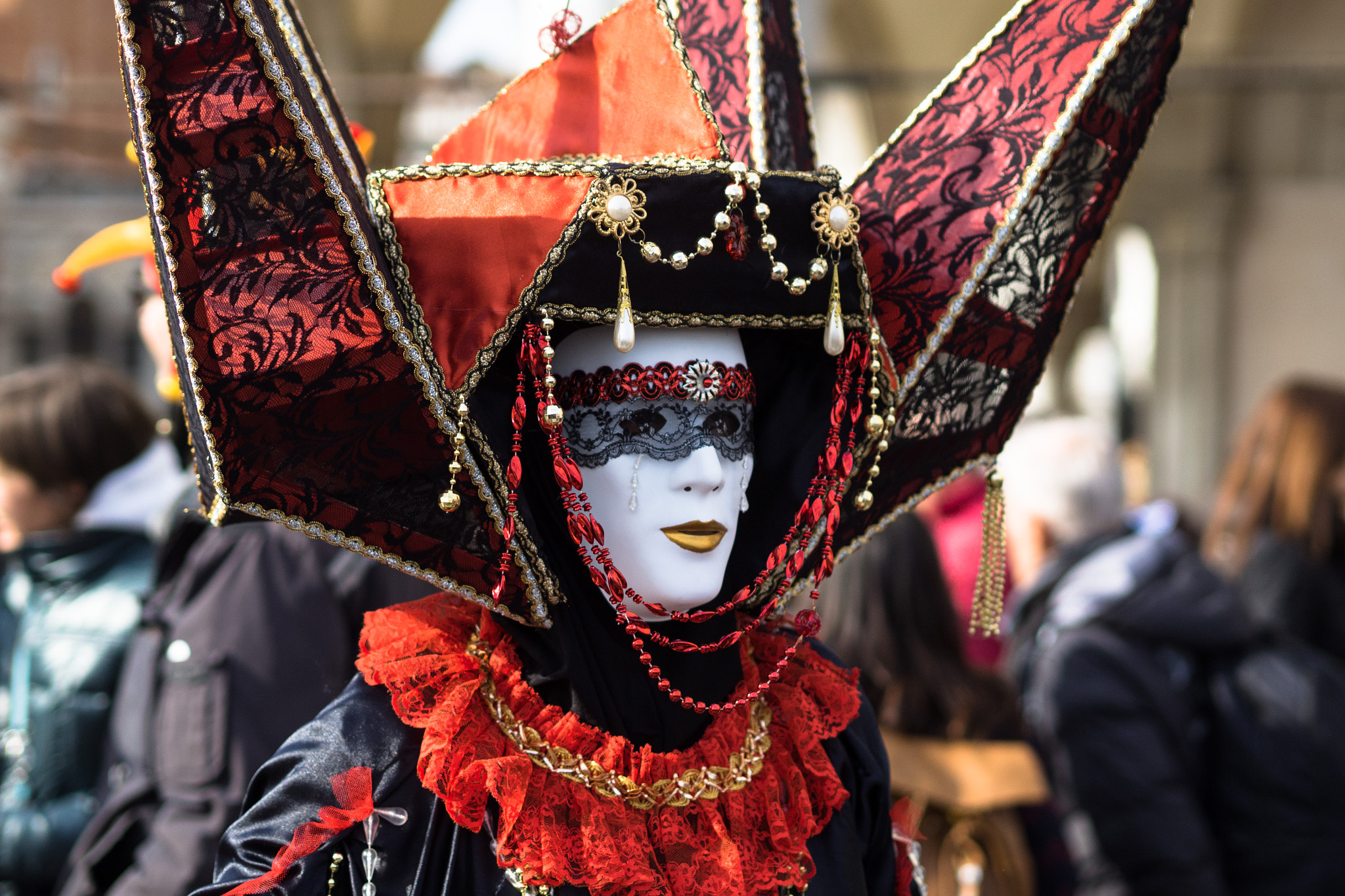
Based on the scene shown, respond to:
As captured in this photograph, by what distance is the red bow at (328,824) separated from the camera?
138cm

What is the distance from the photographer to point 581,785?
1531 mm

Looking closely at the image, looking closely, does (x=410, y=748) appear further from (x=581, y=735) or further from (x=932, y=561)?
(x=932, y=561)

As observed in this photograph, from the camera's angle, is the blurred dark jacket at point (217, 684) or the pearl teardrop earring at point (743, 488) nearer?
the pearl teardrop earring at point (743, 488)

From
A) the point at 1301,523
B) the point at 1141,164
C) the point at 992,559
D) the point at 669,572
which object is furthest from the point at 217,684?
the point at 1141,164

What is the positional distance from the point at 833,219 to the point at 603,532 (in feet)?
1.58

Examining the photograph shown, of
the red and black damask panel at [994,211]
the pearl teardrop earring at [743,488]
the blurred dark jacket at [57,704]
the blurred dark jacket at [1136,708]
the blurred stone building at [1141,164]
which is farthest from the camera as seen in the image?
the blurred stone building at [1141,164]

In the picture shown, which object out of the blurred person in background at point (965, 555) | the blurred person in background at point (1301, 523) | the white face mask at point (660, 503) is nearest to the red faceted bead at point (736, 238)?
the white face mask at point (660, 503)

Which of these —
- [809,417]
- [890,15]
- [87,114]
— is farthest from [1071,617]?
[87,114]

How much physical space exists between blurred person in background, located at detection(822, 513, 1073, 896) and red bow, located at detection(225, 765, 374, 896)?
4.48ft

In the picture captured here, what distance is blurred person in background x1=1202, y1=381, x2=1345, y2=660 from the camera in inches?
146

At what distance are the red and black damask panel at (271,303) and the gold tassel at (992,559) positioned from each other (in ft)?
2.65

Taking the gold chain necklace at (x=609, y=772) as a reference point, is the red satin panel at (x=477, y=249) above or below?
above

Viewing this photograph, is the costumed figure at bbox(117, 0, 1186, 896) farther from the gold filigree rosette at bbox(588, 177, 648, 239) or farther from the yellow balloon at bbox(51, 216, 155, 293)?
the yellow balloon at bbox(51, 216, 155, 293)

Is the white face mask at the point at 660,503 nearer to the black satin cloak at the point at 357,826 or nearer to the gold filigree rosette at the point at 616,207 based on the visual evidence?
the gold filigree rosette at the point at 616,207
